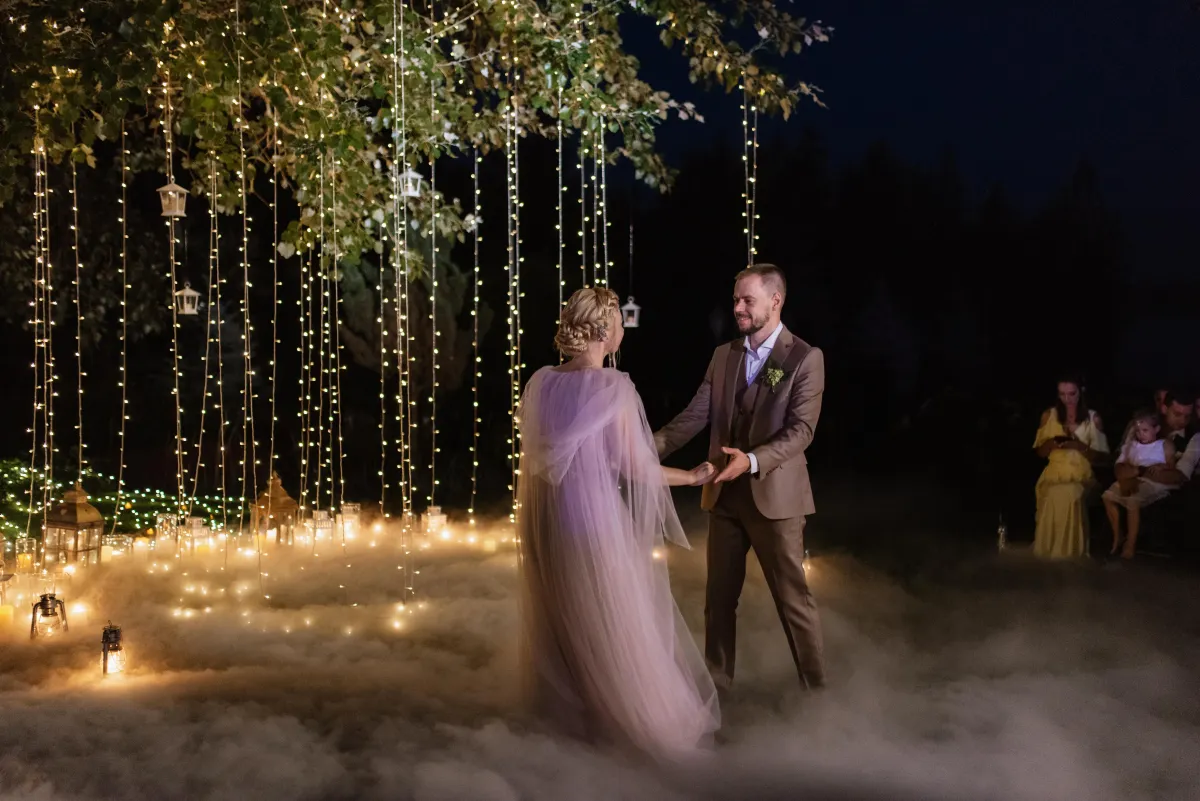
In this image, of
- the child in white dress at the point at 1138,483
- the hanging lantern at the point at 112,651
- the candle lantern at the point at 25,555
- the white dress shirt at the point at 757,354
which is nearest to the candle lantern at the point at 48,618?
the hanging lantern at the point at 112,651

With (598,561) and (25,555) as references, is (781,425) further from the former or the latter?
(25,555)

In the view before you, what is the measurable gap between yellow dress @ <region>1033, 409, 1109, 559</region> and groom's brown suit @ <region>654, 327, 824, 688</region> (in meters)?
3.76

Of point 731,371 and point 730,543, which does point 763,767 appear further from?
point 731,371

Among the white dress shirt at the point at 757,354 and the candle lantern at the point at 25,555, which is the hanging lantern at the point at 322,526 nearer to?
the candle lantern at the point at 25,555

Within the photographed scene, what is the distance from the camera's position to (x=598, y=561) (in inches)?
146

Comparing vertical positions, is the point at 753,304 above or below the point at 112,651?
above

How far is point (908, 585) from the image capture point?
6289 mm

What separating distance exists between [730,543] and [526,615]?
86 cm

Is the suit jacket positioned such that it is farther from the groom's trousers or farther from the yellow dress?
the yellow dress

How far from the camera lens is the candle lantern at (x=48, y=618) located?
16.8 ft

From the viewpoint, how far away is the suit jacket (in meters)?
3.99

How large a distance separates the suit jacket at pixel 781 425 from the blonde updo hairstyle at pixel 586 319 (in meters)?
0.60

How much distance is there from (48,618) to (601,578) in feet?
9.80

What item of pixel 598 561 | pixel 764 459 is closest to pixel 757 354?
pixel 764 459
